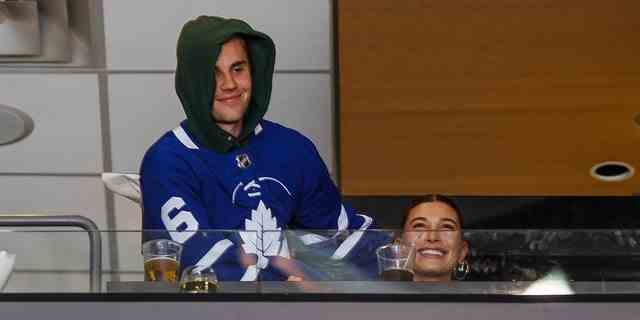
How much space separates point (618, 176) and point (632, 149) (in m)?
0.09

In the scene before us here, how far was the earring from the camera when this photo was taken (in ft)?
5.31

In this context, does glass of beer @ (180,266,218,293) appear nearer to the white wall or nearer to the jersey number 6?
the jersey number 6

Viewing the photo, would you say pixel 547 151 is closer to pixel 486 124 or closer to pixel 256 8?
pixel 486 124

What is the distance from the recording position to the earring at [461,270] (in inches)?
63.7

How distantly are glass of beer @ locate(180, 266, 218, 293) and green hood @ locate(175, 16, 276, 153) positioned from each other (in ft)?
3.36

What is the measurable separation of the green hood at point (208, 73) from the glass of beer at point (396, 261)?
0.99 meters

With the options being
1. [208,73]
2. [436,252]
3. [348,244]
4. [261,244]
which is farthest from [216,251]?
[208,73]

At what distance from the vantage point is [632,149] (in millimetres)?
3803

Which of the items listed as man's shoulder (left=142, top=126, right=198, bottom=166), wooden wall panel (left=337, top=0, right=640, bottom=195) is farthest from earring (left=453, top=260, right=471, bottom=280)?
wooden wall panel (left=337, top=0, right=640, bottom=195)

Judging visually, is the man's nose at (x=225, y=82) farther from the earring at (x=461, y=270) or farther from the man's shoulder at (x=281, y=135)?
the earring at (x=461, y=270)

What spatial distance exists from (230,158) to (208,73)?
0.59 feet

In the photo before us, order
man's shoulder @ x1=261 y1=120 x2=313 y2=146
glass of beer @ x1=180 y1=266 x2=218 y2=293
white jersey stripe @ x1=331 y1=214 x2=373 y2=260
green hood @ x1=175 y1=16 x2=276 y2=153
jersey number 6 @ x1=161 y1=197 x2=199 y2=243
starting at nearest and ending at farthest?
glass of beer @ x1=180 y1=266 x2=218 y2=293 → white jersey stripe @ x1=331 y1=214 x2=373 y2=260 → jersey number 6 @ x1=161 y1=197 x2=199 y2=243 → green hood @ x1=175 y1=16 x2=276 y2=153 → man's shoulder @ x1=261 y1=120 x2=313 y2=146

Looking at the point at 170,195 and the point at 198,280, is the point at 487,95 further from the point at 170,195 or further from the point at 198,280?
the point at 198,280

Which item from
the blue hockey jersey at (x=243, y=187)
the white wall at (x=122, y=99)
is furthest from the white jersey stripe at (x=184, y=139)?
the white wall at (x=122, y=99)
